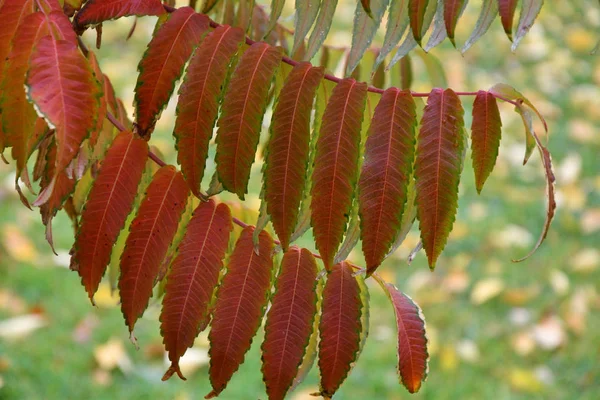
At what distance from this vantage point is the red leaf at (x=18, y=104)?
80cm

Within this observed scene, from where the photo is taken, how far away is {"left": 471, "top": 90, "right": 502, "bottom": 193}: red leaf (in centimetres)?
94

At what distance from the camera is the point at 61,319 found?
2.53 metres

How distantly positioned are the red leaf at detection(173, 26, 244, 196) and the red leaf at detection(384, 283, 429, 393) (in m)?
0.30

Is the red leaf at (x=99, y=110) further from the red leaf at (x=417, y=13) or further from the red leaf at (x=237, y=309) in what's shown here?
the red leaf at (x=417, y=13)

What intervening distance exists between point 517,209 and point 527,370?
890mm

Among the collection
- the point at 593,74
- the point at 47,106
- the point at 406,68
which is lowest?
the point at 593,74

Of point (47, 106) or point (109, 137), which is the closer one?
point (47, 106)

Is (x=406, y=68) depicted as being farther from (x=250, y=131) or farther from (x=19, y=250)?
(x=19, y=250)

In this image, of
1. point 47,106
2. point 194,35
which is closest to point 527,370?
point 194,35

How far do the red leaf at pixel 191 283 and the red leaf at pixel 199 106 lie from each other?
6 cm

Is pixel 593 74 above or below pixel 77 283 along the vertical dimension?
above

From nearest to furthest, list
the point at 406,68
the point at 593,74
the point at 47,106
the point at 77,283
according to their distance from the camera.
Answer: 1. the point at 47,106
2. the point at 406,68
3. the point at 77,283
4. the point at 593,74

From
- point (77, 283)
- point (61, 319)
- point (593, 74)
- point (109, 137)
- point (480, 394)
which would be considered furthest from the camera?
point (593, 74)

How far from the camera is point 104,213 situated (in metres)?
0.91
